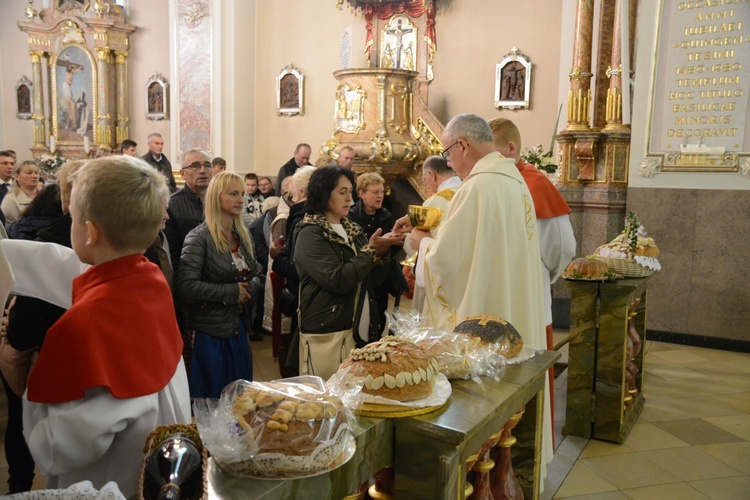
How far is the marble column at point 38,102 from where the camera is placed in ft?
45.1

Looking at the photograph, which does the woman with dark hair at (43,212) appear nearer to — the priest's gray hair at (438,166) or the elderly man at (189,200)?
the elderly man at (189,200)

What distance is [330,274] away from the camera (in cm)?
323

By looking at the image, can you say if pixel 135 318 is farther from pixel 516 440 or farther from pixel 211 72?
pixel 211 72

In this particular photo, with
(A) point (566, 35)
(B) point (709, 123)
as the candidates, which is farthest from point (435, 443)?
(A) point (566, 35)

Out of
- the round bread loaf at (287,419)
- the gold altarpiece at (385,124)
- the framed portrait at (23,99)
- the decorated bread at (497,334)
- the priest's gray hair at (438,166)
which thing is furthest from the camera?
the framed portrait at (23,99)

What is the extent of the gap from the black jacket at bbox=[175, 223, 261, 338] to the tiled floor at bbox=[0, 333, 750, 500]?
120cm

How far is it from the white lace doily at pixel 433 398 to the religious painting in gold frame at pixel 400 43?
31.0ft

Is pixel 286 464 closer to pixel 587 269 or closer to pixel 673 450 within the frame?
pixel 587 269

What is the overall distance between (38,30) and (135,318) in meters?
14.8

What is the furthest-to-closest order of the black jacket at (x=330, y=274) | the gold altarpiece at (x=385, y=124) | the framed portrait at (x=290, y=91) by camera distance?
the framed portrait at (x=290, y=91) → the gold altarpiece at (x=385, y=124) → the black jacket at (x=330, y=274)

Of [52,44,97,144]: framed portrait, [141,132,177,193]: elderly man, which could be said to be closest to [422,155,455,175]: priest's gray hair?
[141,132,177,193]: elderly man

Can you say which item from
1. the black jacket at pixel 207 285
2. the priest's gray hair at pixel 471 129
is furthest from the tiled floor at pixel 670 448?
the priest's gray hair at pixel 471 129

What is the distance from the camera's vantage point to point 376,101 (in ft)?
29.8

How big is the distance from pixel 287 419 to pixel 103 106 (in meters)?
13.8
